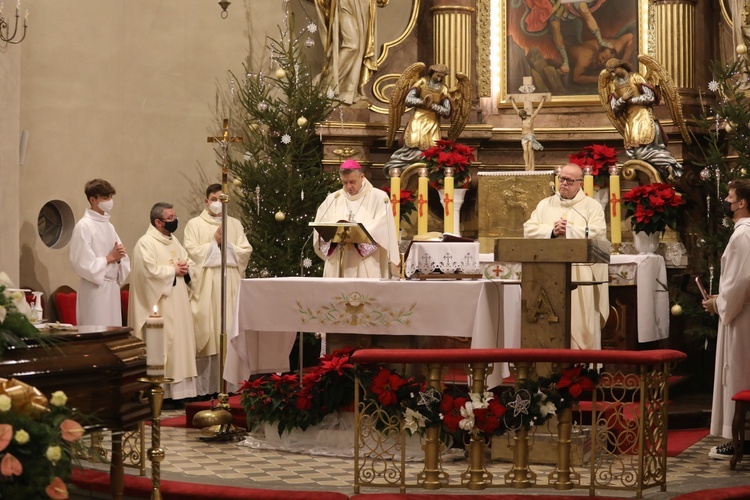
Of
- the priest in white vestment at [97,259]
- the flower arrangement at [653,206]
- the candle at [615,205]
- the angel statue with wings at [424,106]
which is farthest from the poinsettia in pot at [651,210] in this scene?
the priest in white vestment at [97,259]

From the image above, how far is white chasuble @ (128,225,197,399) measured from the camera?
32.3 feet

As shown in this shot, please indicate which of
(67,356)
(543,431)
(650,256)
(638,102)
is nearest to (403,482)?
(543,431)

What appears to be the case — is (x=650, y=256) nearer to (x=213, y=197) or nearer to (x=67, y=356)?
(x=213, y=197)

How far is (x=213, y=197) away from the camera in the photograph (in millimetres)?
11047

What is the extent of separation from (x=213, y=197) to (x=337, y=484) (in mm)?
4965

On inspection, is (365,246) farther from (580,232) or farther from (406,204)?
(406,204)

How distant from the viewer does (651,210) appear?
10508 mm

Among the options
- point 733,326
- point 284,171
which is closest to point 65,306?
point 284,171

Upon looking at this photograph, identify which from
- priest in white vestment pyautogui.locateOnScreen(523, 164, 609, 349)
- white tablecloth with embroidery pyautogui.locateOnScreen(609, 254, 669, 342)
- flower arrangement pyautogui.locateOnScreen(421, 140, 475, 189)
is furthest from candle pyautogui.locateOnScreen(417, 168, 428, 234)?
white tablecloth with embroidery pyautogui.locateOnScreen(609, 254, 669, 342)

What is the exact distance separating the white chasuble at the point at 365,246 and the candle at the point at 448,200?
1769 mm

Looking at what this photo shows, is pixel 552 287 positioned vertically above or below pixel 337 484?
above

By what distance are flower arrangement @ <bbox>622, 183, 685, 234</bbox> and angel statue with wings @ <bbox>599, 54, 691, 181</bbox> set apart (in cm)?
35

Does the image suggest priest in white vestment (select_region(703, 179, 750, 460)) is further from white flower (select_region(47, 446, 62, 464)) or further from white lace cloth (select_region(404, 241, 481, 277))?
white flower (select_region(47, 446, 62, 464))

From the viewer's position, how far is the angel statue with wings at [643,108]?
10906 mm
